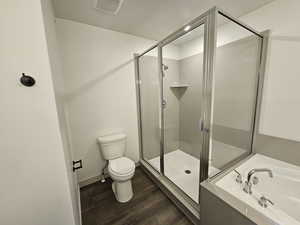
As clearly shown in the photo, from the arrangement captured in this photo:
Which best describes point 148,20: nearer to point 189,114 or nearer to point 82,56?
point 82,56

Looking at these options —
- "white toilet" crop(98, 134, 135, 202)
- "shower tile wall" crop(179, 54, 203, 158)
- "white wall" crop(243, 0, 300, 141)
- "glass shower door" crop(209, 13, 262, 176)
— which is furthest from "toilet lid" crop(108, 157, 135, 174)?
"white wall" crop(243, 0, 300, 141)

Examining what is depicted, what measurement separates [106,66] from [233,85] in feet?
5.76

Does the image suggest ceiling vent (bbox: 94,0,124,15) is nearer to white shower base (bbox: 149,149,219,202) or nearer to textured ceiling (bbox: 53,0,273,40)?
textured ceiling (bbox: 53,0,273,40)

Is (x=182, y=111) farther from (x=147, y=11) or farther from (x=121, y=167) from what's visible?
(x=147, y=11)

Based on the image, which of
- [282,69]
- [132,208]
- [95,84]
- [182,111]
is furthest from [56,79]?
[282,69]

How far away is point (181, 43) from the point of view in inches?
86.8

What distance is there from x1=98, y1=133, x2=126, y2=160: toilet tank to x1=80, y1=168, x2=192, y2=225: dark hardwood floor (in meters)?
0.49

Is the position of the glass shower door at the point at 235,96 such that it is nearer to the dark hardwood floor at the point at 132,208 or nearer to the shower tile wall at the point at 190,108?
the shower tile wall at the point at 190,108

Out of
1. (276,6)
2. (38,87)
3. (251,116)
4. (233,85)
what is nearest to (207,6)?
(276,6)

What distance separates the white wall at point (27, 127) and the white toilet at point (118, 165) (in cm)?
83

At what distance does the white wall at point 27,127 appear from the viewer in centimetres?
57

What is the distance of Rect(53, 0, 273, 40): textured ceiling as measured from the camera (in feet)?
4.41

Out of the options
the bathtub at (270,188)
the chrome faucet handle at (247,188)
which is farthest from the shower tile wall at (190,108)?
the chrome faucet handle at (247,188)

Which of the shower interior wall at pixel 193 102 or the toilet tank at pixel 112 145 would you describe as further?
the toilet tank at pixel 112 145
